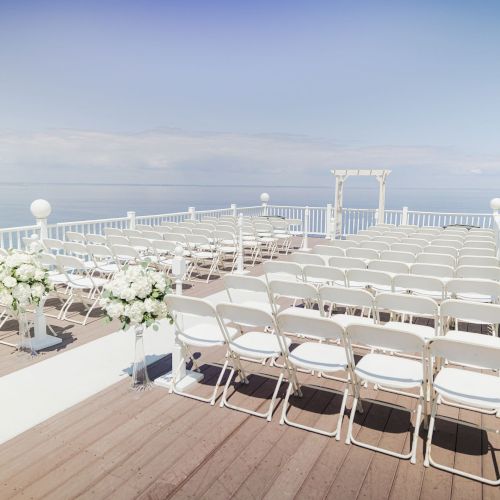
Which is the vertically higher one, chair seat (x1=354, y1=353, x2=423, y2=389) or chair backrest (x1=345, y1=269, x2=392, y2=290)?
chair backrest (x1=345, y1=269, x2=392, y2=290)

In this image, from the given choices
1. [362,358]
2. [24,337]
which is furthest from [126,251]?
[362,358]

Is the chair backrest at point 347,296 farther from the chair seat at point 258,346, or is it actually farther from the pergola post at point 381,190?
the pergola post at point 381,190

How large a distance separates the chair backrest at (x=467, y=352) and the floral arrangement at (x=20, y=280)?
383 cm

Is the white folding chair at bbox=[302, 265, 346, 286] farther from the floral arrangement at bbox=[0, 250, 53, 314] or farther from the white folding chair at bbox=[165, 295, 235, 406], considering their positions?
the floral arrangement at bbox=[0, 250, 53, 314]

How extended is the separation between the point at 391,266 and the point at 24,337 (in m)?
4.62

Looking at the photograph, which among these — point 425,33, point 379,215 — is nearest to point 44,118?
point 425,33

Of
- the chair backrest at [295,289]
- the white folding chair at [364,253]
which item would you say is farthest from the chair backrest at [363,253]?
the chair backrest at [295,289]

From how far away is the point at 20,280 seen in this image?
14.2 feet

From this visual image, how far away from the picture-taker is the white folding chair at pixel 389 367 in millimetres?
2752

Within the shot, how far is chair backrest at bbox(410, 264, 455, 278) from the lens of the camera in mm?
5570

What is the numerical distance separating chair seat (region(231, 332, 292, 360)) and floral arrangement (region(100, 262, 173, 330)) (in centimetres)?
73

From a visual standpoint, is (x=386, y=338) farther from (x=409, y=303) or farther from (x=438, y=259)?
(x=438, y=259)

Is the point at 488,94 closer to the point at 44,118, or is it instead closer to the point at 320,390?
the point at 320,390

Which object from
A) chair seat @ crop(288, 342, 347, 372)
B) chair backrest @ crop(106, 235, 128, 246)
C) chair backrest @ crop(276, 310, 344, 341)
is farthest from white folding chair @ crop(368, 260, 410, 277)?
chair backrest @ crop(106, 235, 128, 246)
